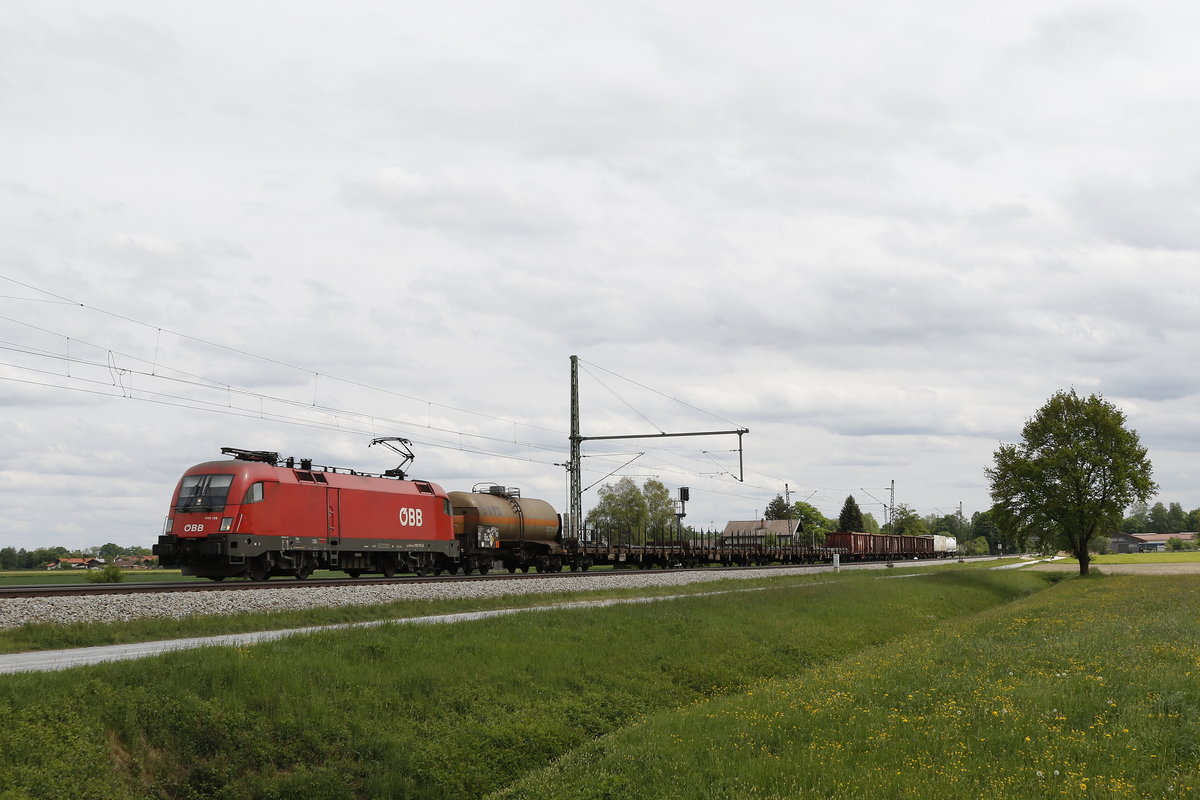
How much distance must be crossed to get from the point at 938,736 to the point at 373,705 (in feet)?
32.1

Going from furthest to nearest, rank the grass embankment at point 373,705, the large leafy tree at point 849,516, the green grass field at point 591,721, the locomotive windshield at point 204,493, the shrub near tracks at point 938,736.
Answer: the large leafy tree at point 849,516 → the locomotive windshield at point 204,493 → the grass embankment at point 373,705 → the green grass field at point 591,721 → the shrub near tracks at point 938,736

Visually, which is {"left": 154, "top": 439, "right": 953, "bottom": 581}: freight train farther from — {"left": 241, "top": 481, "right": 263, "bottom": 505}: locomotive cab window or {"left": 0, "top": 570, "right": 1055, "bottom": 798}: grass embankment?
{"left": 0, "top": 570, "right": 1055, "bottom": 798}: grass embankment

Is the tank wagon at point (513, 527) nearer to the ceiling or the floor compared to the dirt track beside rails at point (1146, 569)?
nearer to the ceiling

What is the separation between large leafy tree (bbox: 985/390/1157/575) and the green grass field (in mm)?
49418

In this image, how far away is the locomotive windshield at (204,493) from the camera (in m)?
35.3

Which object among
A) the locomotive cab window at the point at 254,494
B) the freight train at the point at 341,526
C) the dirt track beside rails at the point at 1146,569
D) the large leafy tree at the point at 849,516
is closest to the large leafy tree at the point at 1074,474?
the dirt track beside rails at the point at 1146,569

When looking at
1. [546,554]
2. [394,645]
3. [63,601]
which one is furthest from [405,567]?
[394,645]

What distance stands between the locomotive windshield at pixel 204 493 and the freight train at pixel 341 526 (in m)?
0.04

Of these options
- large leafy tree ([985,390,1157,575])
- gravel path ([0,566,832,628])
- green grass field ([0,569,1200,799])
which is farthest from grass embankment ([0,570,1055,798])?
large leafy tree ([985,390,1157,575])

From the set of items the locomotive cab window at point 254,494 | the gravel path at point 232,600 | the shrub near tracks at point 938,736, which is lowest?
the shrub near tracks at point 938,736

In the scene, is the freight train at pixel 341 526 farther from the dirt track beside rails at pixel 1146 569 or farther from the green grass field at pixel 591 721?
the dirt track beside rails at pixel 1146 569

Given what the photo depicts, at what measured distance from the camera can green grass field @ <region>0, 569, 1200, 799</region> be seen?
13188mm

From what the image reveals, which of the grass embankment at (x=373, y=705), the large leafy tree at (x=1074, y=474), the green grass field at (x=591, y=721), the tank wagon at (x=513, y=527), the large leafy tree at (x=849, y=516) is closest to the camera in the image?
the green grass field at (x=591, y=721)

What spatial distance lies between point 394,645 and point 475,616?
7.05m
